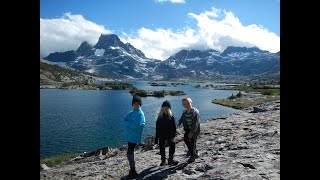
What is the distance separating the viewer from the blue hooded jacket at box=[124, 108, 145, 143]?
1252 centimetres

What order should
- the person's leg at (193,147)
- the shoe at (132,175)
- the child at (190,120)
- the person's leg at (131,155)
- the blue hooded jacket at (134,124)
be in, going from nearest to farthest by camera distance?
the blue hooded jacket at (134,124), the person's leg at (131,155), the shoe at (132,175), the child at (190,120), the person's leg at (193,147)

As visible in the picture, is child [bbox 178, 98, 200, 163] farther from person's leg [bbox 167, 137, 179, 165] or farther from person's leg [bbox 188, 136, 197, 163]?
person's leg [bbox 167, 137, 179, 165]

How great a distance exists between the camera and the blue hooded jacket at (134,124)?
12523 mm

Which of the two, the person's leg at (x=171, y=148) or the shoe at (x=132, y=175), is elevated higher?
the person's leg at (x=171, y=148)

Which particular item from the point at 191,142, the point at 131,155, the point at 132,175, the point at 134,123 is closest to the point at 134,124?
the point at 134,123

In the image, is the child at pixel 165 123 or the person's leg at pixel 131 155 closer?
the person's leg at pixel 131 155

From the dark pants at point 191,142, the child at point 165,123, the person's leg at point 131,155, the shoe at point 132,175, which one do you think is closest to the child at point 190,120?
the dark pants at point 191,142

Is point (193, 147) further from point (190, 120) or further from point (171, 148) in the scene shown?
point (190, 120)

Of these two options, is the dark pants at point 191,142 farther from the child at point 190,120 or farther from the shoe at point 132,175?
the shoe at point 132,175

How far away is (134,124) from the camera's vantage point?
1255 centimetres
